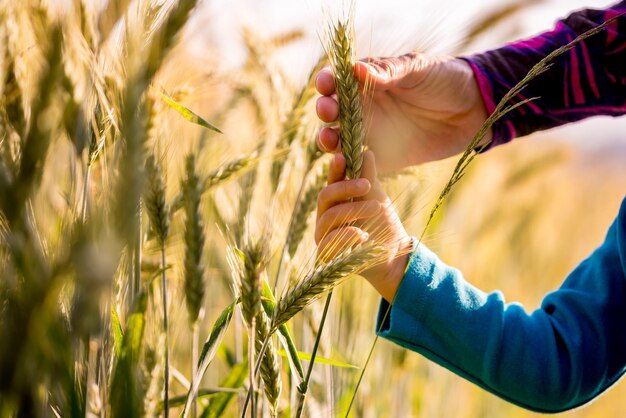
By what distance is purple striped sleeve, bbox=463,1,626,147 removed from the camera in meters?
1.00

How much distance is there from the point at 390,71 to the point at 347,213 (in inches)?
8.2

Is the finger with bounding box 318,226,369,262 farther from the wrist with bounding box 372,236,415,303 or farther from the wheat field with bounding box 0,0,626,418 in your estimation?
the wrist with bounding box 372,236,415,303

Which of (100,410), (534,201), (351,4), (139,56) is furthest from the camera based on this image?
(534,201)

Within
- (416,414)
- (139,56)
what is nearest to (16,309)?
(139,56)

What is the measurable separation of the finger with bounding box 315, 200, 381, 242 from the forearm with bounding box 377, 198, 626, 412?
0.56 ft

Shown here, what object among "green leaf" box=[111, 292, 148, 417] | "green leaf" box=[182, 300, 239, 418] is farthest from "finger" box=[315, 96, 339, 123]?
"green leaf" box=[111, 292, 148, 417]

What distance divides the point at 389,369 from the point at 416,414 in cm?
14

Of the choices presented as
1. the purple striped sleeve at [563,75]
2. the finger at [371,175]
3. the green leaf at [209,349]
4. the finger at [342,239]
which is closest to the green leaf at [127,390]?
the green leaf at [209,349]

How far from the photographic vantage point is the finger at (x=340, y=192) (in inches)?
26.7

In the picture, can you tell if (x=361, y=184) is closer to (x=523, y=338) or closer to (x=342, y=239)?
(x=342, y=239)

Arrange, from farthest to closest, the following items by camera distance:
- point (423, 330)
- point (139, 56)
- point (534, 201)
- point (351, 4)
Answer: point (534, 201) < point (423, 330) < point (351, 4) < point (139, 56)

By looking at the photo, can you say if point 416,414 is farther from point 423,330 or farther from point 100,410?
point 100,410

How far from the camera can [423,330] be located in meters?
0.92

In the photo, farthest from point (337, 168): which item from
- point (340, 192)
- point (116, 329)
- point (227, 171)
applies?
point (116, 329)
